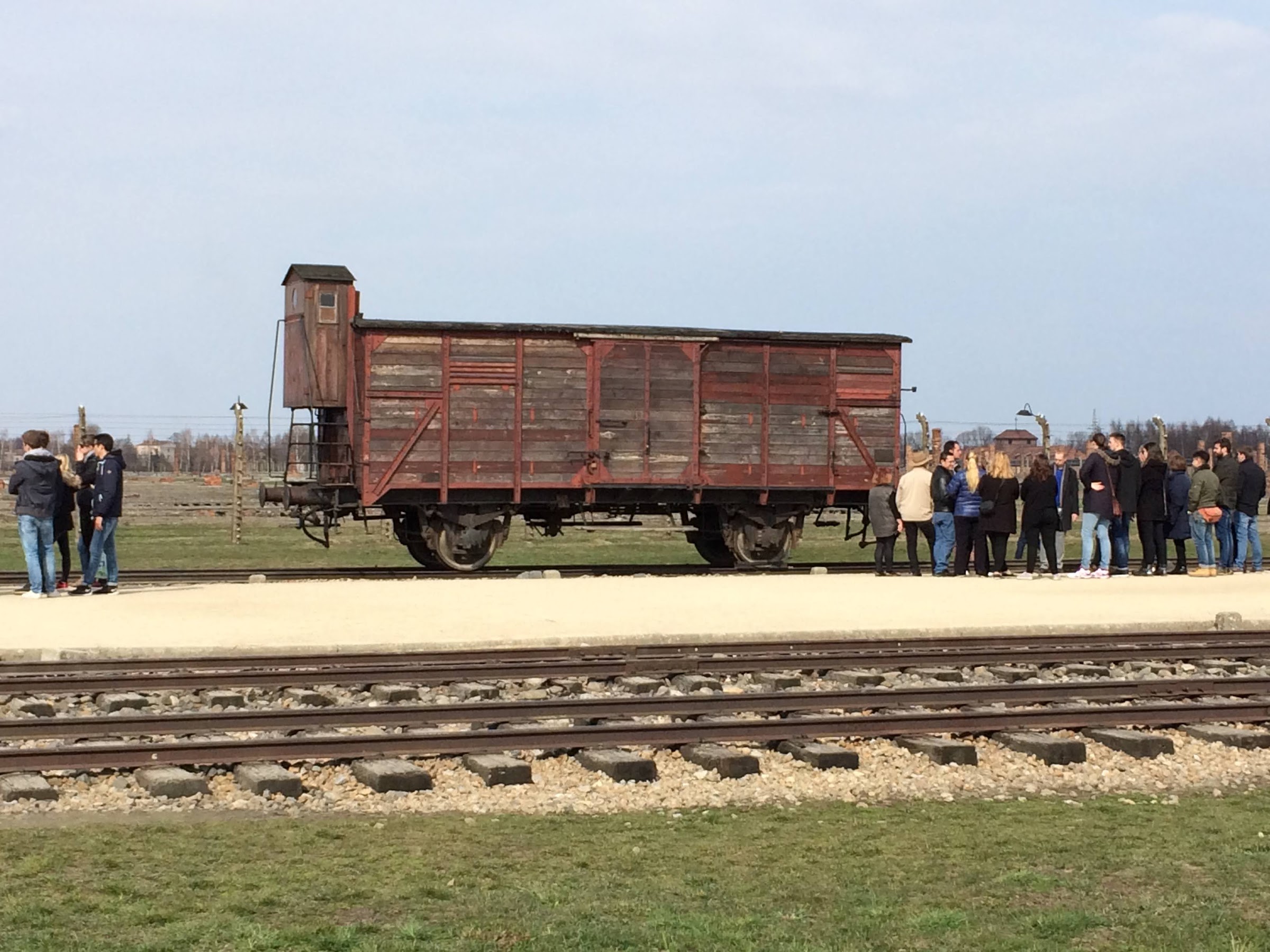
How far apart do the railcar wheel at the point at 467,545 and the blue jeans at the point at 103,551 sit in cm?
513

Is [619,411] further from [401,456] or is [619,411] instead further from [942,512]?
[942,512]

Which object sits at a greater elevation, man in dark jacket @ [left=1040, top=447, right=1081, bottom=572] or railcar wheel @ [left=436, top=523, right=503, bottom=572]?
man in dark jacket @ [left=1040, top=447, right=1081, bottom=572]

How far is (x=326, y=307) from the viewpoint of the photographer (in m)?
22.0

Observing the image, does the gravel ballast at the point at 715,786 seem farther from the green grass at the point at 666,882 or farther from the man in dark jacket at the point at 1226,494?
the man in dark jacket at the point at 1226,494

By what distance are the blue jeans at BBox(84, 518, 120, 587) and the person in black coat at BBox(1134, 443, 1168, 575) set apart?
12.7 m

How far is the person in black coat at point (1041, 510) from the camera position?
66.8ft

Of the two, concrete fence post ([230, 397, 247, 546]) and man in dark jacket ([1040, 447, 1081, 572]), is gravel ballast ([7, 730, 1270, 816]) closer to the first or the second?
man in dark jacket ([1040, 447, 1081, 572])

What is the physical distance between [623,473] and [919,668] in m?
10.6

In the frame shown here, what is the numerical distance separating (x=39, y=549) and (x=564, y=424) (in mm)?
7629

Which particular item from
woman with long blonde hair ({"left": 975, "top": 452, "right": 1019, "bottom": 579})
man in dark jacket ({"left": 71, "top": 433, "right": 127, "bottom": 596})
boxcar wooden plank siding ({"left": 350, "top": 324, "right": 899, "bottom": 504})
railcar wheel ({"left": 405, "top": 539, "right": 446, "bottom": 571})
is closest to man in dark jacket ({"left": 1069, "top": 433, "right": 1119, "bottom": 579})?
woman with long blonde hair ({"left": 975, "top": 452, "right": 1019, "bottom": 579})

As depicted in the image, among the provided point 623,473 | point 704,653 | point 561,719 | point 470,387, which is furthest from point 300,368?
point 561,719

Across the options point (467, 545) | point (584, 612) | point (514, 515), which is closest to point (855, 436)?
point (514, 515)

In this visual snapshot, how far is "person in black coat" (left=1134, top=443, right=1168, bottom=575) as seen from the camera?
70.4 ft

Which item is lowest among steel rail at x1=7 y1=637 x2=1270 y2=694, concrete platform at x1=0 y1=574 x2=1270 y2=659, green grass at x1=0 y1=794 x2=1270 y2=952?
green grass at x1=0 y1=794 x2=1270 y2=952
